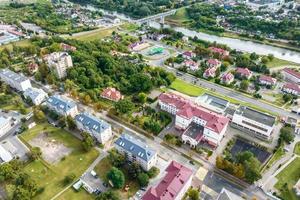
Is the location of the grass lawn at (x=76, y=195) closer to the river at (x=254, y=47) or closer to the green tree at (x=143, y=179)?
the green tree at (x=143, y=179)

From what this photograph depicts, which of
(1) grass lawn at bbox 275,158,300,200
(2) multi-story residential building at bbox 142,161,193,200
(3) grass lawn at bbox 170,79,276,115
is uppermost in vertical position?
(2) multi-story residential building at bbox 142,161,193,200

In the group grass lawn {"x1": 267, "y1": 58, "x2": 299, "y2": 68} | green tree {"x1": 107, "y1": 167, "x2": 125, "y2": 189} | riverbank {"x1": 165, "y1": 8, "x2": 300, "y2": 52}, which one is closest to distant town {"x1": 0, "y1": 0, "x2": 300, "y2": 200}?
green tree {"x1": 107, "y1": 167, "x2": 125, "y2": 189}

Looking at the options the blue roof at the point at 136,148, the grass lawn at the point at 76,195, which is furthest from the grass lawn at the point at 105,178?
the blue roof at the point at 136,148

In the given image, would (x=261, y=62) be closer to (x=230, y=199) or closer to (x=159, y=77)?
(x=159, y=77)

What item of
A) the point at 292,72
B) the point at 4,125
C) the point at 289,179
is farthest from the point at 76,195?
the point at 292,72

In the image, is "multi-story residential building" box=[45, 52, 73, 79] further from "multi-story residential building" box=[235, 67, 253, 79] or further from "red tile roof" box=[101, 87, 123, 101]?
"multi-story residential building" box=[235, 67, 253, 79]

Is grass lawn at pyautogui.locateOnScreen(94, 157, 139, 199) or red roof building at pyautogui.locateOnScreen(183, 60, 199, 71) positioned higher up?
red roof building at pyautogui.locateOnScreen(183, 60, 199, 71)

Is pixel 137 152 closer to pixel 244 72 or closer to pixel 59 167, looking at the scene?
pixel 59 167
